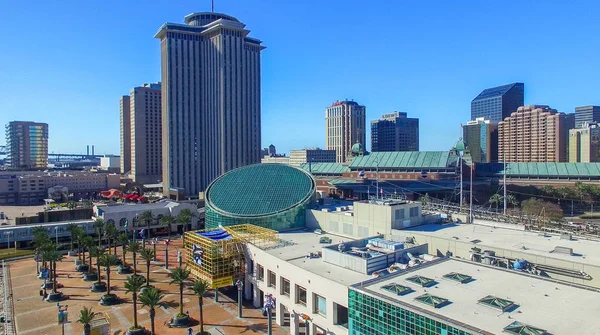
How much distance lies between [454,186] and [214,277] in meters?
108

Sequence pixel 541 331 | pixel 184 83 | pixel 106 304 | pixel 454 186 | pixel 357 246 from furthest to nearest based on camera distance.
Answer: pixel 184 83 → pixel 454 186 → pixel 106 304 → pixel 357 246 → pixel 541 331

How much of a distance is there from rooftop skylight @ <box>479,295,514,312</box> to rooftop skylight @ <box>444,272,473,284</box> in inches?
208

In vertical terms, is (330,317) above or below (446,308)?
below

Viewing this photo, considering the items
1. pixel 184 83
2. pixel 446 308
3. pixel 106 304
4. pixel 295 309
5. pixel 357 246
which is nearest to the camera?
pixel 446 308

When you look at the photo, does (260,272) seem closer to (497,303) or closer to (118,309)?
(118,309)

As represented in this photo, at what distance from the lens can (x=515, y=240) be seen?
192 feet

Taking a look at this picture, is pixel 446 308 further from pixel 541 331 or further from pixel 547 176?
pixel 547 176

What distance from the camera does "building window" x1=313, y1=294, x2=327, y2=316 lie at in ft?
158

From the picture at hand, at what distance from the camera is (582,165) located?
150 metres

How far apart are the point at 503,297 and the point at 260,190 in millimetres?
A: 56594

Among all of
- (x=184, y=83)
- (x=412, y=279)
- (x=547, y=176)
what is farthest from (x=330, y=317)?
(x=184, y=83)

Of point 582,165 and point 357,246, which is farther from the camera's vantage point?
point 582,165

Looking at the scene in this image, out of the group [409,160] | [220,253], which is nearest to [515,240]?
[220,253]


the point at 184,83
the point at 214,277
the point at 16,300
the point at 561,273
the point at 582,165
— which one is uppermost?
the point at 184,83
